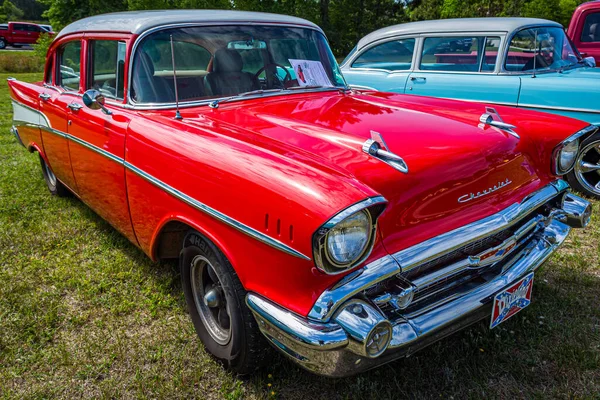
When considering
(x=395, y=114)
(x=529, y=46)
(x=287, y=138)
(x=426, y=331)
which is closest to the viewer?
(x=426, y=331)

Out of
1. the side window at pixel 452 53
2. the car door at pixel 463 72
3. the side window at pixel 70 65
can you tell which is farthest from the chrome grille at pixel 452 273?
the side window at pixel 452 53

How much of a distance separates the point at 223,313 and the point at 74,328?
95cm

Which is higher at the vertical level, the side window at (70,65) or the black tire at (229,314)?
the side window at (70,65)

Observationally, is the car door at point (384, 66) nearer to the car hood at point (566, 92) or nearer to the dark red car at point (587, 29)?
the car hood at point (566, 92)

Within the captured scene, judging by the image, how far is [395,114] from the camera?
2.58m

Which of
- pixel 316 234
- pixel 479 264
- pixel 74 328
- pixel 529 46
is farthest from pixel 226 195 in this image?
pixel 529 46

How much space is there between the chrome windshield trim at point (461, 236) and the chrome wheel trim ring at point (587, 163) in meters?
2.45

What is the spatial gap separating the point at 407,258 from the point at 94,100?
6.48 ft

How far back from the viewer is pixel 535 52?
15.9 feet

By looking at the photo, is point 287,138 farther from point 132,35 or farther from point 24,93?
point 24,93

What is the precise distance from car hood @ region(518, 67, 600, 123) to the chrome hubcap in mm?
3728

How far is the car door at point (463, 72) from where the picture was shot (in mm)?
4844

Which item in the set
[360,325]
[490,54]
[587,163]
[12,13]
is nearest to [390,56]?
[490,54]

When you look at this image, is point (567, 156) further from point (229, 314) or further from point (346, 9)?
point (346, 9)
